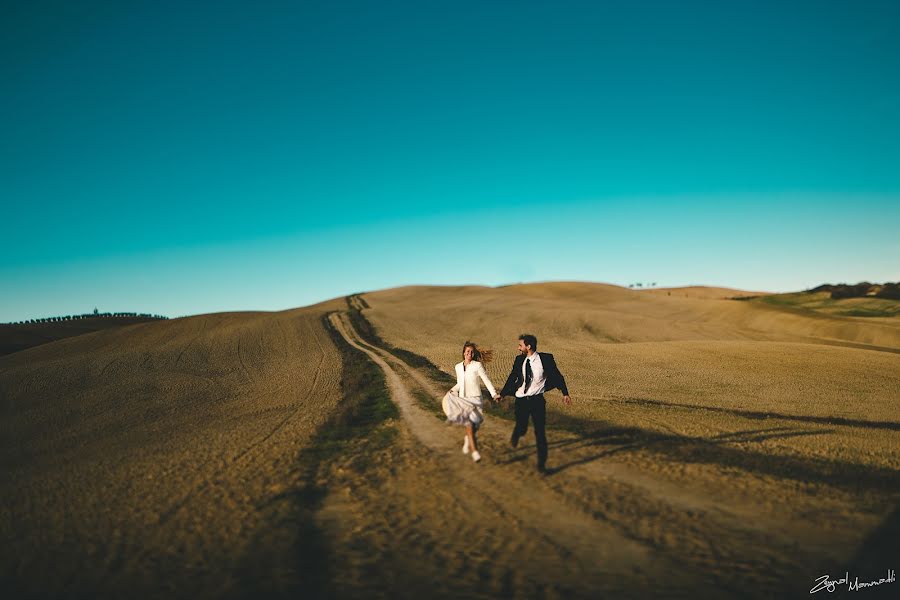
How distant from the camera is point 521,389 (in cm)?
1072

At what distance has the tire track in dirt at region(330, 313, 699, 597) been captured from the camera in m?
6.17

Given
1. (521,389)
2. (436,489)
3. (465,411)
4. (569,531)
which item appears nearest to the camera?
(569,531)

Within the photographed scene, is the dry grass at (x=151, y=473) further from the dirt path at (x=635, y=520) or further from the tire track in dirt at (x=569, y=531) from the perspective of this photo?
the tire track in dirt at (x=569, y=531)

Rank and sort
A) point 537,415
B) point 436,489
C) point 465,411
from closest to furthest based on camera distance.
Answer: point 436,489 < point 537,415 < point 465,411

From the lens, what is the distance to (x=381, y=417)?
16.5m

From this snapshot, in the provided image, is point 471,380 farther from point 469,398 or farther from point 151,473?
point 151,473

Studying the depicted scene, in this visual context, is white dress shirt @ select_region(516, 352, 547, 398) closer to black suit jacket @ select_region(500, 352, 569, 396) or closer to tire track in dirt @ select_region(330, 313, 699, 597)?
black suit jacket @ select_region(500, 352, 569, 396)

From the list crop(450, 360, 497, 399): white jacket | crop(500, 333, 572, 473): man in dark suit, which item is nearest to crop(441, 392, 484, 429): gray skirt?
crop(450, 360, 497, 399): white jacket

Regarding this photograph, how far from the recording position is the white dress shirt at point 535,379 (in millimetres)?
10547

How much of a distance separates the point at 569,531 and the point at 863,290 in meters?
104

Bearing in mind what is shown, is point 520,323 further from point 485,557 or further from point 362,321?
point 485,557

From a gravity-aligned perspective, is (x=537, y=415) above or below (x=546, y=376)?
below

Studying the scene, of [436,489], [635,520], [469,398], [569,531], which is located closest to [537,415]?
[469,398]

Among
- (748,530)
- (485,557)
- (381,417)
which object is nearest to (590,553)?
(485,557)
